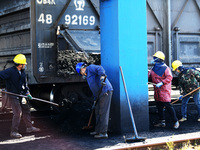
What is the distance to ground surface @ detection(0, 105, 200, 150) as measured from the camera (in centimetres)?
583

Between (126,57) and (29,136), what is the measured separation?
2.51 meters

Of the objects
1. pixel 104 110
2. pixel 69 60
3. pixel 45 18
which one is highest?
pixel 45 18

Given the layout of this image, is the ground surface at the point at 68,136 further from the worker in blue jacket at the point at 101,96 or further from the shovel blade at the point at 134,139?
the worker in blue jacket at the point at 101,96

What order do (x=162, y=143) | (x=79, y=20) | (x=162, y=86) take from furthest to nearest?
1. (x=79, y=20)
2. (x=162, y=86)
3. (x=162, y=143)

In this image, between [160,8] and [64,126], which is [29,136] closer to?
[64,126]

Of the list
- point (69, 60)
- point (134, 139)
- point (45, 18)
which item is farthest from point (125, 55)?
point (45, 18)

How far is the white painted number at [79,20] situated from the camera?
8.09 meters

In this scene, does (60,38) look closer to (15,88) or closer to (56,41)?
(56,41)

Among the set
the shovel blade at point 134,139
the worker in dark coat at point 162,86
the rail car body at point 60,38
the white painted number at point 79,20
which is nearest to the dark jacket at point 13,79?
the rail car body at point 60,38

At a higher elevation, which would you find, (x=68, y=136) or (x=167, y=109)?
(x=167, y=109)

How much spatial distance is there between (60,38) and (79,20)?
27.6 inches

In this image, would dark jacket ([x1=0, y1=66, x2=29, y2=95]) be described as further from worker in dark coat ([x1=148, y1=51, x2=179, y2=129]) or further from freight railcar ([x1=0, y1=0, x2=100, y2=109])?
worker in dark coat ([x1=148, y1=51, x2=179, y2=129])

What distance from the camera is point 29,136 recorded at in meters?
6.79

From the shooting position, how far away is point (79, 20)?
8.21 metres
